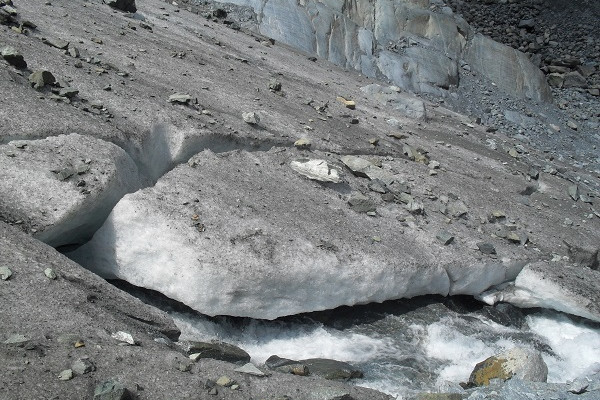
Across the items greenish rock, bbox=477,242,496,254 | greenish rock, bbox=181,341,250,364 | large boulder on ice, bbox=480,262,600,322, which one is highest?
greenish rock, bbox=477,242,496,254

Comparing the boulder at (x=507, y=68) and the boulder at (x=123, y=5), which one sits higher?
the boulder at (x=507, y=68)

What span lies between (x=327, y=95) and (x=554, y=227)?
299 cm

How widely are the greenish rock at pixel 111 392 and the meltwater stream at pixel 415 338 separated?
1.17 m

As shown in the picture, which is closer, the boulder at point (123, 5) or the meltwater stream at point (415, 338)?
the meltwater stream at point (415, 338)

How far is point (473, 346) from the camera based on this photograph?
5.43m

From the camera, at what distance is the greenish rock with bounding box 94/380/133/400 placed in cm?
339

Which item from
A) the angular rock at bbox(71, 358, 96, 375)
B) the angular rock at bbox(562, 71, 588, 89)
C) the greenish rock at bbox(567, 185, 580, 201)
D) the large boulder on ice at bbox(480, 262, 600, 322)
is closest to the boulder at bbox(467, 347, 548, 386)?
the large boulder on ice at bbox(480, 262, 600, 322)

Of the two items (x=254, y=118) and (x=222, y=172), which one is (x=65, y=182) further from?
(x=254, y=118)

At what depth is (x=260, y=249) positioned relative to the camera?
16.3 feet

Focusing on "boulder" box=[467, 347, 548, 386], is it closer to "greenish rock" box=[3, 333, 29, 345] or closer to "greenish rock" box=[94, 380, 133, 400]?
"greenish rock" box=[94, 380, 133, 400]

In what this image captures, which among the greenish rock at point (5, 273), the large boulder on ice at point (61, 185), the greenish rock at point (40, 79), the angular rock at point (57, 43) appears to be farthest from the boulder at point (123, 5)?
the greenish rock at point (5, 273)

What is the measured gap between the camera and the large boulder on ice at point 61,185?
4492 mm

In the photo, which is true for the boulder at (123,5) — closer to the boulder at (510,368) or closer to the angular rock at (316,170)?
the angular rock at (316,170)

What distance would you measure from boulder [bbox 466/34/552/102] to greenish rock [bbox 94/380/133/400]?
12918 mm
